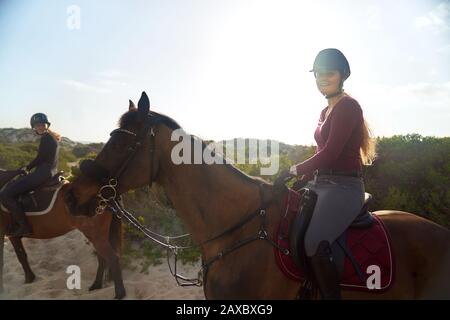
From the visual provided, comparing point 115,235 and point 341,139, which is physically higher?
point 341,139

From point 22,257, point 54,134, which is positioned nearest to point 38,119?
point 54,134

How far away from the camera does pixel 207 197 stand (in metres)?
2.67

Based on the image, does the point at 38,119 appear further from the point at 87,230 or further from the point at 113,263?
the point at 113,263

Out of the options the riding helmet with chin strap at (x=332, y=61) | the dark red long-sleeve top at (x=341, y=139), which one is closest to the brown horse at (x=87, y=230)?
the dark red long-sleeve top at (x=341, y=139)

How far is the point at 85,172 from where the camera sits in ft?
8.77

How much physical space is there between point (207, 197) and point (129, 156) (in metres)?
0.76

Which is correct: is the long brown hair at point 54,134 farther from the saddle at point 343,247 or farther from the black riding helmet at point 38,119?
the saddle at point 343,247

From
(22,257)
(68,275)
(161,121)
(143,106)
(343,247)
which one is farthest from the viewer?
(68,275)

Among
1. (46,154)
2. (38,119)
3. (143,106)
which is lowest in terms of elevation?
(46,154)

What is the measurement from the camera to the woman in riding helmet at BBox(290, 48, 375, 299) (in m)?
2.38

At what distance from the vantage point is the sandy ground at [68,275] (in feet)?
19.3

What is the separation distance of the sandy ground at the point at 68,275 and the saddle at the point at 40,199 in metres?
1.54

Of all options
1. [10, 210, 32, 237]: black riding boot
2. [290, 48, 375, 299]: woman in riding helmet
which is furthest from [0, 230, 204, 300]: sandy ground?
[290, 48, 375, 299]: woman in riding helmet
